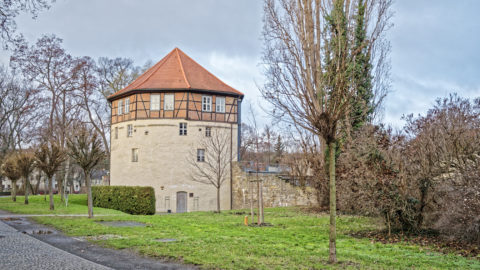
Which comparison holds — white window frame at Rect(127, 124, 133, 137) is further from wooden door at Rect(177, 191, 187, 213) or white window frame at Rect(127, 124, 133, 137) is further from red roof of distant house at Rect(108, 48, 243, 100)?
wooden door at Rect(177, 191, 187, 213)

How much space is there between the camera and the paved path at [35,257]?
739 centimetres

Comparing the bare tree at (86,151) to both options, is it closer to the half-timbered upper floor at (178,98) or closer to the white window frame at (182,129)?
the white window frame at (182,129)

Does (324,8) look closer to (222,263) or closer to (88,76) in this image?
(222,263)

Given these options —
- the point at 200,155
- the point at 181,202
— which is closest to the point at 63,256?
the point at 181,202

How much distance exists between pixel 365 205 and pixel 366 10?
6214 millimetres

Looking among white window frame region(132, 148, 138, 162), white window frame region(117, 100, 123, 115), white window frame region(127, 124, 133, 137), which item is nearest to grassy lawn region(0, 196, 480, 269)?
white window frame region(132, 148, 138, 162)

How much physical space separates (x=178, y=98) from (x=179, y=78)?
2.09 m

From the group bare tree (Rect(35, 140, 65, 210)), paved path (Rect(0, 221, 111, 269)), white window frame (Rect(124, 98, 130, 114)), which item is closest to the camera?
paved path (Rect(0, 221, 111, 269))

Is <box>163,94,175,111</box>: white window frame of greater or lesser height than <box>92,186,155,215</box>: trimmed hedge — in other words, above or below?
above

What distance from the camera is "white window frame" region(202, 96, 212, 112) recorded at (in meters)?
32.5

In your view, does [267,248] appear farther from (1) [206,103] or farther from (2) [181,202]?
(1) [206,103]

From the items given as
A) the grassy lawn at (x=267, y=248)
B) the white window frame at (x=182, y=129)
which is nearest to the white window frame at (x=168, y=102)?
the white window frame at (x=182, y=129)

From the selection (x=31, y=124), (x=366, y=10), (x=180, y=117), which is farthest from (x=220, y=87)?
(x=366, y=10)

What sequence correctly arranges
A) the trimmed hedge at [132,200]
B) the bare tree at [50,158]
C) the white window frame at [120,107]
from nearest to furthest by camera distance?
the bare tree at [50,158], the trimmed hedge at [132,200], the white window frame at [120,107]
